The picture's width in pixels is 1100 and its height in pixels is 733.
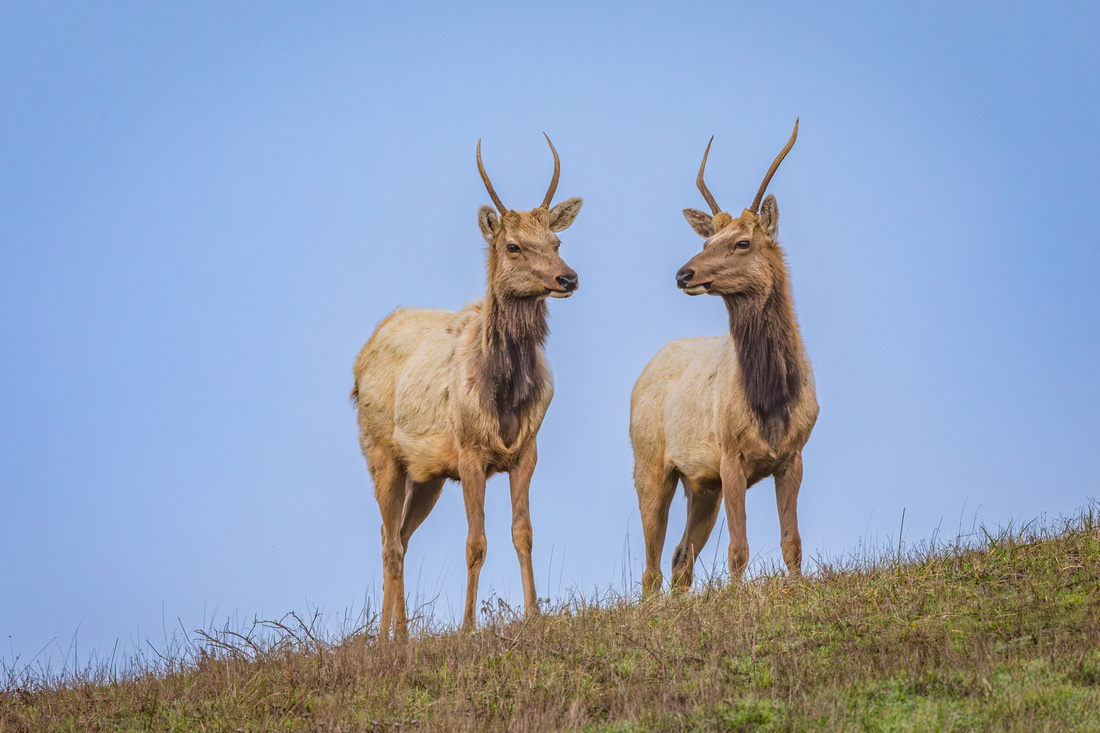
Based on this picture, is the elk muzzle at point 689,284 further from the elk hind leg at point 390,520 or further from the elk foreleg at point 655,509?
the elk hind leg at point 390,520

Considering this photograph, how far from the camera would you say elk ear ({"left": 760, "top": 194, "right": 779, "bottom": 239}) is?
10211 mm

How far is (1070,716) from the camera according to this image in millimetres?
5359

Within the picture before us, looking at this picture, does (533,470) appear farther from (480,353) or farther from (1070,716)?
(1070,716)

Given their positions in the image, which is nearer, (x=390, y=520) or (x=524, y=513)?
(x=524, y=513)

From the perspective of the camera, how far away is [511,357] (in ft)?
32.7

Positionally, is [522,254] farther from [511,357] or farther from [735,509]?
[735,509]

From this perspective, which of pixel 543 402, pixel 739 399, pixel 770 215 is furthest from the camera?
pixel 770 215

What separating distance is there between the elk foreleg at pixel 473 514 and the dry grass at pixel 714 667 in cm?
112

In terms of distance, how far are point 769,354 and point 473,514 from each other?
286 centimetres

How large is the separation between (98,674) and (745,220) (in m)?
6.52

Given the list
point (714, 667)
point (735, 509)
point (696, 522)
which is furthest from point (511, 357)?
point (714, 667)

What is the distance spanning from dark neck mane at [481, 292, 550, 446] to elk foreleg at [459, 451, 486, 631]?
362mm

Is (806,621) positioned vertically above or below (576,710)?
above

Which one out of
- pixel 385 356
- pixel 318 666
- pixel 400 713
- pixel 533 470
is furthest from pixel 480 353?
pixel 400 713
